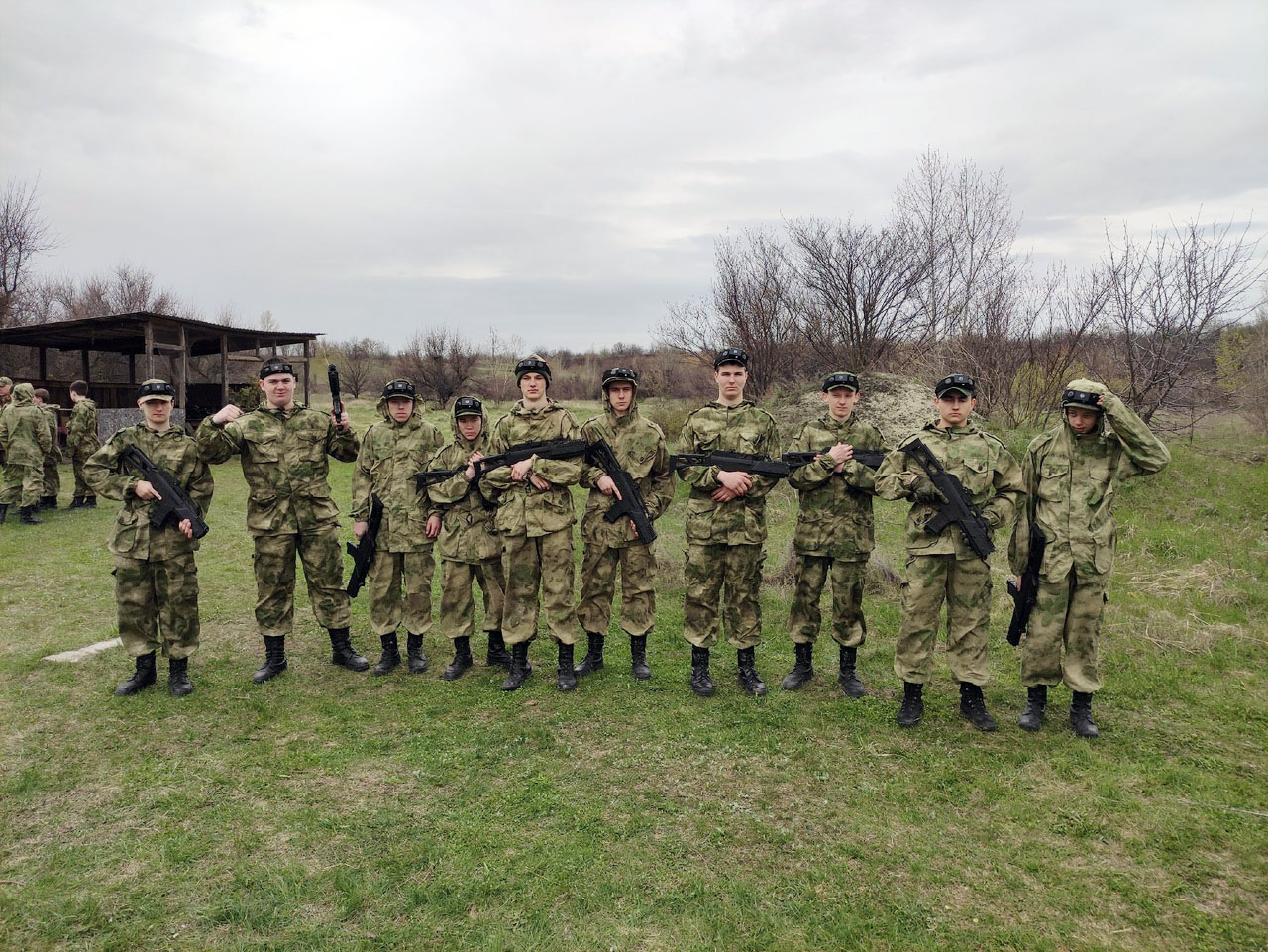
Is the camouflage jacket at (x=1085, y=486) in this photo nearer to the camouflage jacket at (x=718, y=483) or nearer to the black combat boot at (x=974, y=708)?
the black combat boot at (x=974, y=708)

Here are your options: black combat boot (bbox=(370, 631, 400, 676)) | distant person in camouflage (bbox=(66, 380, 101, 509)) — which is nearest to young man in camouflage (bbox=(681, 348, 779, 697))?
black combat boot (bbox=(370, 631, 400, 676))

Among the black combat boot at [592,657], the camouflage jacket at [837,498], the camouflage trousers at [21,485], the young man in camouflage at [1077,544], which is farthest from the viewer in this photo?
the camouflage trousers at [21,485]

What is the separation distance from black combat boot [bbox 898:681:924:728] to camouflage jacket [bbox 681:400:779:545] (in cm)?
143

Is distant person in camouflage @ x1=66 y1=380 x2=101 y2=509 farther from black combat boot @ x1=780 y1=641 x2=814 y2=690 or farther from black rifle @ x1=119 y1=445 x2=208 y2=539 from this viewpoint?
black combat boot @ x1=780 y1=641 x2=814 y2=690

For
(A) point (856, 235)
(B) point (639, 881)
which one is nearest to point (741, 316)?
(A) point (856, 235)

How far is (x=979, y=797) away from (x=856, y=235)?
14.8 meters

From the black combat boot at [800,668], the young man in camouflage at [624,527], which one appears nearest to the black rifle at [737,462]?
the young man in camouflage at [624,527]

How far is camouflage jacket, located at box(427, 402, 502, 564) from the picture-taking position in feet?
18.7

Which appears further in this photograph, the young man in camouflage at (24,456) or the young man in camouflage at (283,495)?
the young man in camouflage at (24,456)

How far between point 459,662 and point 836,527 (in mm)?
3211

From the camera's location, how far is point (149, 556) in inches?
207

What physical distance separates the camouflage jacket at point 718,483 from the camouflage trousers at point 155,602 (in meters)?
3.86

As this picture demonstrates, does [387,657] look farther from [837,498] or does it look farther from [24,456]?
[24,456]

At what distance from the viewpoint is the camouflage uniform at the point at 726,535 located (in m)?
5.30
